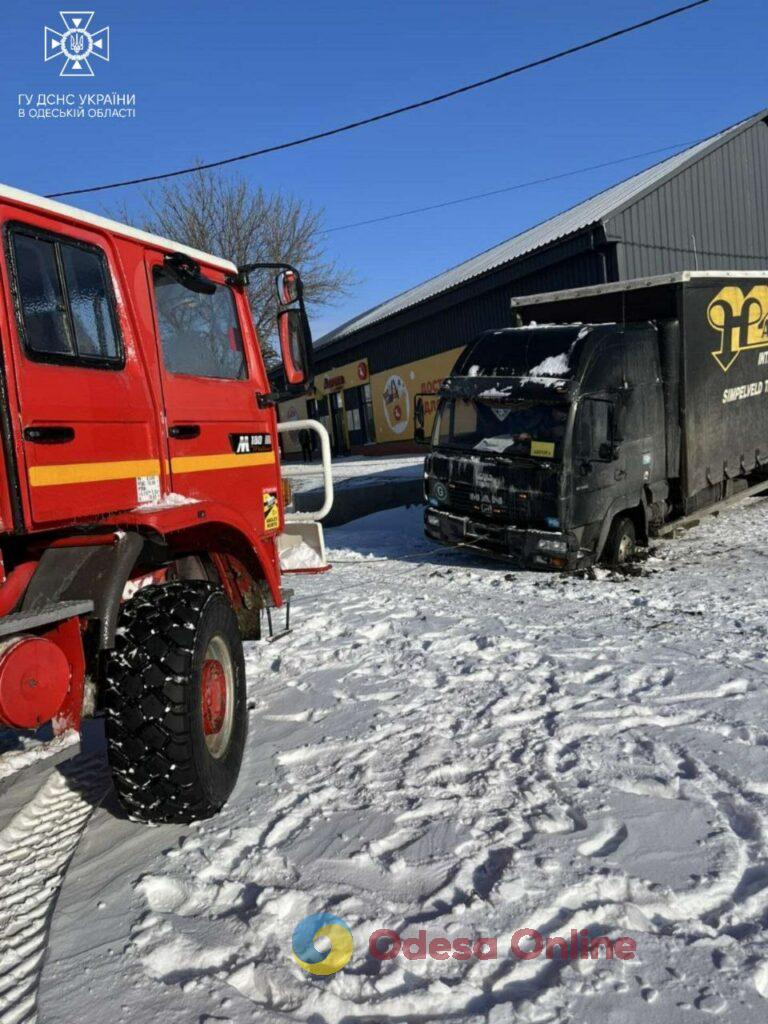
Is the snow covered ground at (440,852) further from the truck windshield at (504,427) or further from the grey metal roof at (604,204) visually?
the grey metal roof at (604,204)

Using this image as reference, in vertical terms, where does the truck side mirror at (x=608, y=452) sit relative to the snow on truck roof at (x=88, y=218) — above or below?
below

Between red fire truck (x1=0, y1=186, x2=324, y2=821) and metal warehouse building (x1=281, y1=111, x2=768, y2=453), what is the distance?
10.6 meters

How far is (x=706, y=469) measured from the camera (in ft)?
32.3

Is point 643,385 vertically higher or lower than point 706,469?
higher

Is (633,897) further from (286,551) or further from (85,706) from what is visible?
(286,551)

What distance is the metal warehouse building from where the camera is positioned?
17.6m

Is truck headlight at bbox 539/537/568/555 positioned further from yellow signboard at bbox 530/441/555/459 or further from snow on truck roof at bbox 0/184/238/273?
snow on truck roof at bbox 0/184/238/273

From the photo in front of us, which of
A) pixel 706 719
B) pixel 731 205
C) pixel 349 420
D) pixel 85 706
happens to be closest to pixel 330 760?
pixel 85 706

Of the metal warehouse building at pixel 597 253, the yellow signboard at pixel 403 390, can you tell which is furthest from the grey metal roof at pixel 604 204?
the yellow signboard at pixel 403 390

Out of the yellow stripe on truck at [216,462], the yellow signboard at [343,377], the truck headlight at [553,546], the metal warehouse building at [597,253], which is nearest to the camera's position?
the yellow stripe on truck at [216,462]

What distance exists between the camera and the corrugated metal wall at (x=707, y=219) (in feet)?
57.9

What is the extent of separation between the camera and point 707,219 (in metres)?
19.7

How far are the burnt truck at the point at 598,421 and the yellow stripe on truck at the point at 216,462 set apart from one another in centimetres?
426

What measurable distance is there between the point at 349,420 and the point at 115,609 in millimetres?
29255
